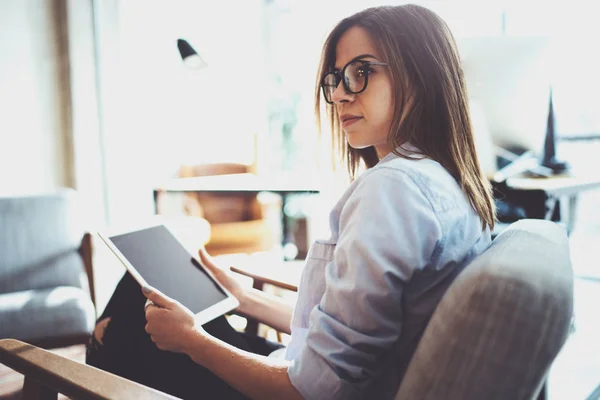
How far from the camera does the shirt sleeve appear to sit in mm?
623

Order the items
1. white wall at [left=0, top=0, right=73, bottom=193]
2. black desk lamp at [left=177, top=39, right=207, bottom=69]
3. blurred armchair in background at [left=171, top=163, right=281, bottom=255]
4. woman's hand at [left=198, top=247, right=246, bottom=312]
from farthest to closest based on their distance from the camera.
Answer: blurred armchair in background at [left=171, top=163, right=281, bottom=255] → white wall at [left=0, top=0, right=73, bottom=193] → black desk lamp at [left=177, top=39, right=207, bottom=69] → woman's hand at [left=198, top=247, right=246, bottom=312]

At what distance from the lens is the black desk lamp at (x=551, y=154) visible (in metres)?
2.33

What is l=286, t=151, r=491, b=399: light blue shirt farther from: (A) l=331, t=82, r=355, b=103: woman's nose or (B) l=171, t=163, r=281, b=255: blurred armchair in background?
(B) l=171, t=163, r=281, b=255: blurred armchair in background

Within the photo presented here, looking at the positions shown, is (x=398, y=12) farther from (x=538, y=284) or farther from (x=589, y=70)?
(x=589, y=70)

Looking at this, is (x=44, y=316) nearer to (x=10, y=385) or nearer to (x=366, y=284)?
(x=10, y=385)

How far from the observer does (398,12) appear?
0.80m

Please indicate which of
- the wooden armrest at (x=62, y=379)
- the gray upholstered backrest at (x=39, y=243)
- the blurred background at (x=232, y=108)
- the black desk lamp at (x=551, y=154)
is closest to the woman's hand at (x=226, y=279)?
the blurred background at (x=232, y=108)

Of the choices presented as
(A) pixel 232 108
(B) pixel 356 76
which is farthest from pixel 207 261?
(A) pixel 232 108

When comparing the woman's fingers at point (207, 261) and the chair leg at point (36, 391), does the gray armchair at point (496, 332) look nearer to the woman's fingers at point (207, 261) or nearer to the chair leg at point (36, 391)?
the chair leg at point (36, 391)

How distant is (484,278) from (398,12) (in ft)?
1.64

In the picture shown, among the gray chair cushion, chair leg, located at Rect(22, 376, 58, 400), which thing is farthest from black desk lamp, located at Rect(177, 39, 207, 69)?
chair leg, located at Rect(22, 376, 58, 400)

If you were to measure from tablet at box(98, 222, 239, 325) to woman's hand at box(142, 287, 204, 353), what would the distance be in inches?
2.5

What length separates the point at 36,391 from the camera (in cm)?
78

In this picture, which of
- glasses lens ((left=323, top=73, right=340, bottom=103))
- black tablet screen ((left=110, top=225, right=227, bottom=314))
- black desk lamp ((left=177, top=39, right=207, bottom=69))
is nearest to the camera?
glasses lens ((left=323, top=73, right=340, bottom=103))
